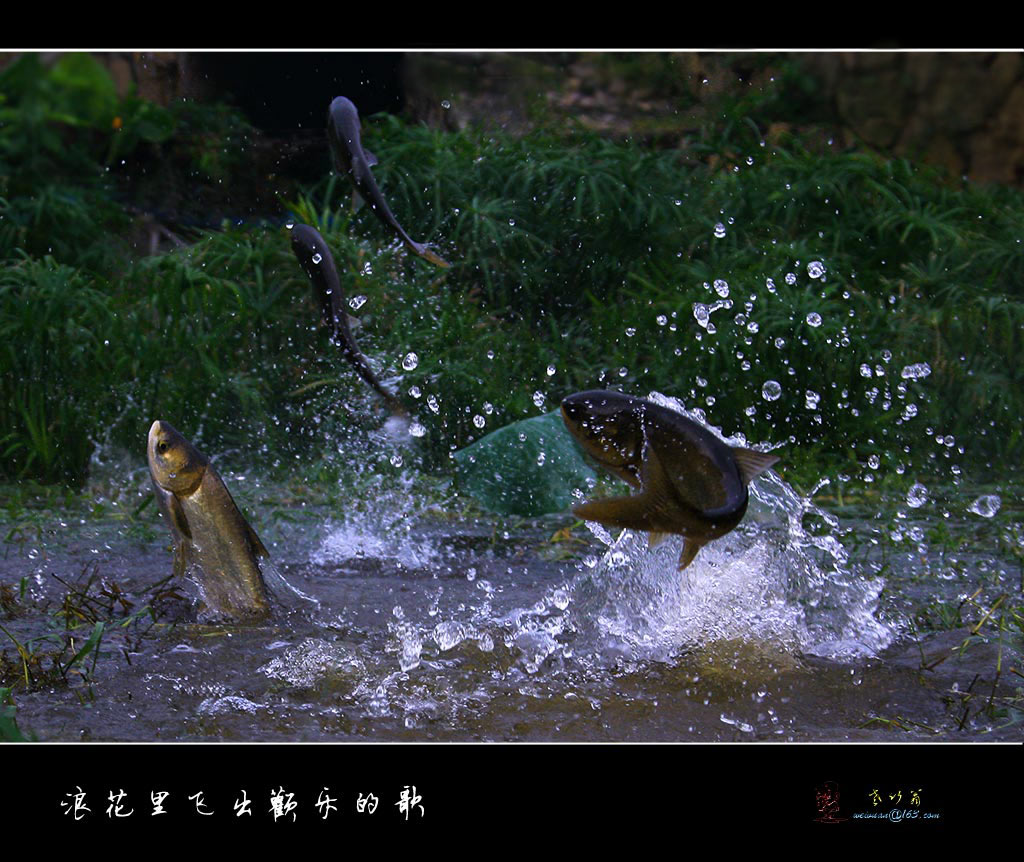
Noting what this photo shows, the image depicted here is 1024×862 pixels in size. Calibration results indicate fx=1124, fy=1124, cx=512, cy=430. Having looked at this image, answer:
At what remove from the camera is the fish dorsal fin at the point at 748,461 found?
2.43 metres

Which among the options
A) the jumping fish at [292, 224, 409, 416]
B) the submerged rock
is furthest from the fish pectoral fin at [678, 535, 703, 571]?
the jumping fish at [292, 224, 409, 416]

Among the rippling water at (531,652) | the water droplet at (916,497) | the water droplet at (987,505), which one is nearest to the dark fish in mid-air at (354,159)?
the rippling water at (531,652)

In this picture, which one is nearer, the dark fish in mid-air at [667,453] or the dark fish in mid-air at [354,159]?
the dark fish in mid-air at [667,453]

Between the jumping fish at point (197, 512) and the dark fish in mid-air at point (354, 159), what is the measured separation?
1.25 metres

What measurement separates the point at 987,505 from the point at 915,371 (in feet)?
3.45

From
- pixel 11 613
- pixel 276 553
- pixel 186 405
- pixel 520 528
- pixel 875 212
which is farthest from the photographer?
pixel 875 212

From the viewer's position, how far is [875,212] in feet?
21.5

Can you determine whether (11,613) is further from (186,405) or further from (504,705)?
→ (186,405)

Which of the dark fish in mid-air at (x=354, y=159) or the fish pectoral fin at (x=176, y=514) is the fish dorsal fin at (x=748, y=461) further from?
the dark fish in mid-air at (x=354, y=159)

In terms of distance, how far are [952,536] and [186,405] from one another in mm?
3587

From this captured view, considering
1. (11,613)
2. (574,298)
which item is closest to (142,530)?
(11,613)

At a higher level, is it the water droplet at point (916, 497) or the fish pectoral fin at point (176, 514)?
the fish pectoral fin at point (176, 514)

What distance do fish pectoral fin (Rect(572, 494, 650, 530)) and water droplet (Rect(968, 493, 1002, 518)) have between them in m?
2.82

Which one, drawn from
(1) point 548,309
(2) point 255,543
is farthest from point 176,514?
(1) point 548,309
